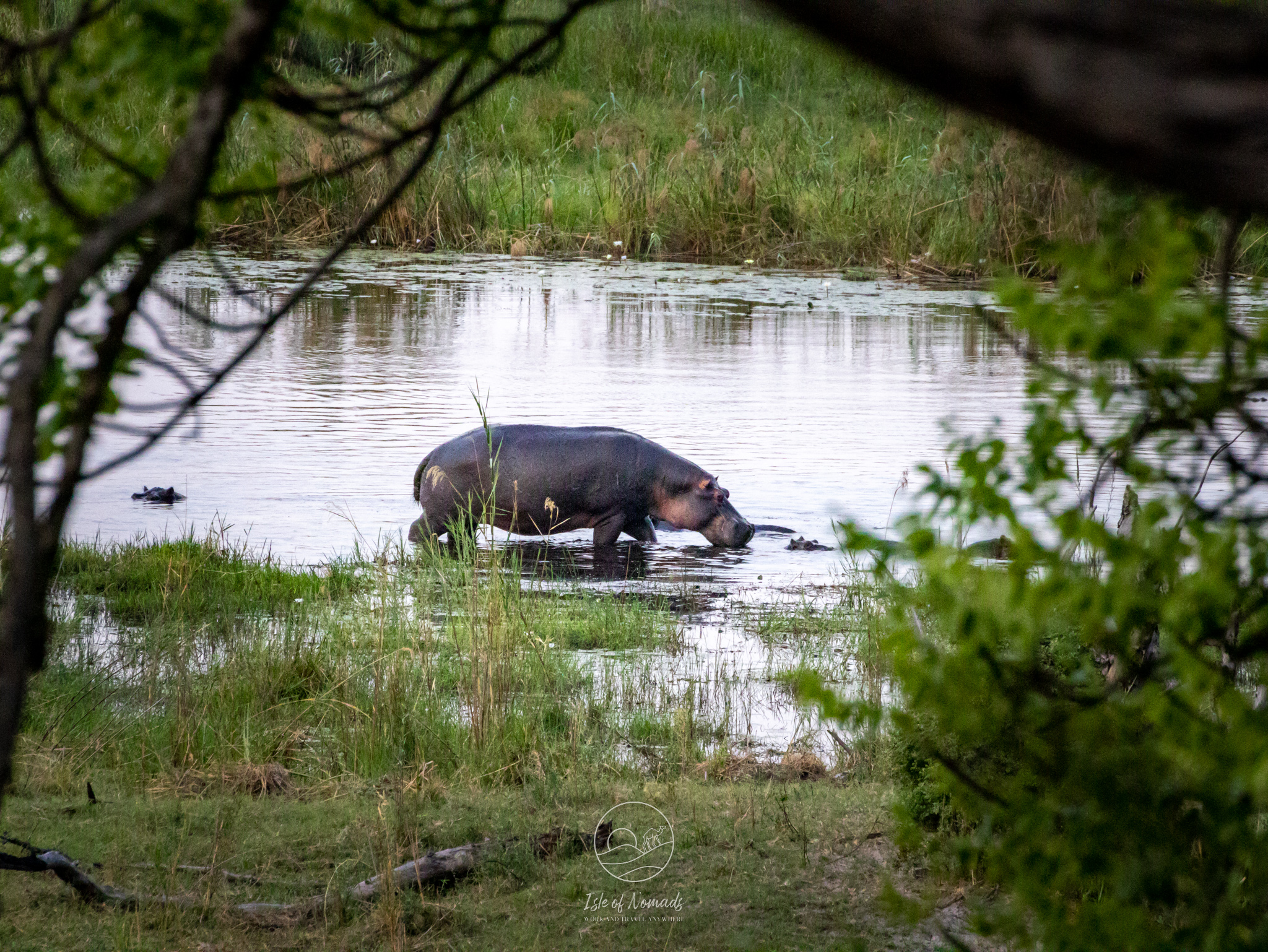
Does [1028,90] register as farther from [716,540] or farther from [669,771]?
[716,540]

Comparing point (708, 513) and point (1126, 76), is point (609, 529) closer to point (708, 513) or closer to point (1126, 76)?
point (708, 513)

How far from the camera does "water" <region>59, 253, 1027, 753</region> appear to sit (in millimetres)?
6258

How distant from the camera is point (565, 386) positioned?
9.88m

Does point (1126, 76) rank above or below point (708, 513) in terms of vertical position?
above

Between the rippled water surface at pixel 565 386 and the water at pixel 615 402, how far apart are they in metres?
0.03

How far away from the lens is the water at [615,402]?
20.5 feet

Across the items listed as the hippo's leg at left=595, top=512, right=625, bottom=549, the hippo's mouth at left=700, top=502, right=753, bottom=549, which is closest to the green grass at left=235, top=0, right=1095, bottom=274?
the hippo's mouth at left=700, top=502, right=753, bottom=549

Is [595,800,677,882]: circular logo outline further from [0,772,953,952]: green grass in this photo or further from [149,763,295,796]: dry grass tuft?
[149,763,295,796]: dry grass tuft

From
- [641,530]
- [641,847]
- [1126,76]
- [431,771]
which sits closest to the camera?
[1126,76]

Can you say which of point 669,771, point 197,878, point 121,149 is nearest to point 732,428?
point 669,771

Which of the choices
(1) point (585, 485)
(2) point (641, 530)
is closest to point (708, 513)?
(2) point (641, 530)

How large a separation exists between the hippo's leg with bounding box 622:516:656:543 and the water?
0.40ft

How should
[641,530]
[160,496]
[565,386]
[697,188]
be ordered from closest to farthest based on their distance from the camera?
[160,496] < [641,530] < [565,386] < [697,188]

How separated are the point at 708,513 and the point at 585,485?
0.63 metres
